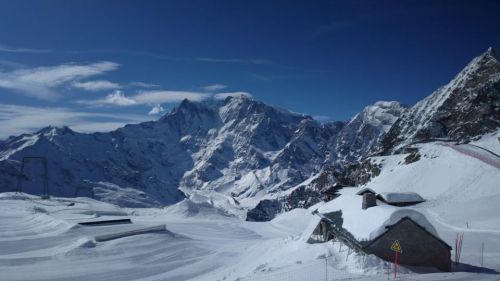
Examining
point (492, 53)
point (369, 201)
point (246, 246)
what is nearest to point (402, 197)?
point (246, 246)

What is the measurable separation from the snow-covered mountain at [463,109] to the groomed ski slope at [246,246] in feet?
98.8

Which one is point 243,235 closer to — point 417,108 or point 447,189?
point 447,189

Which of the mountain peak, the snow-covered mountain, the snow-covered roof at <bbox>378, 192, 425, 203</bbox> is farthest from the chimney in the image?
the mountain peak

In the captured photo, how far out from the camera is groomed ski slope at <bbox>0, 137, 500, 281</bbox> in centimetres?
3366

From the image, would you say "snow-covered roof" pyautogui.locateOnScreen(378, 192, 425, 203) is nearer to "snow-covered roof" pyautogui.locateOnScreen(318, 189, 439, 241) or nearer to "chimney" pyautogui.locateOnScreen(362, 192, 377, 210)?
"snow-covered roof" pyautogui.locateOnScreen(318, 189, 439, 241)

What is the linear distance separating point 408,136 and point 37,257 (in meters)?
109

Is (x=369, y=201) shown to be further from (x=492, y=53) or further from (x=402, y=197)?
(x=492, y=53)

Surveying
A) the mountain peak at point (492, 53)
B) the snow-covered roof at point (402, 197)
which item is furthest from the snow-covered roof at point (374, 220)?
the mountain peak at point (492, 53)

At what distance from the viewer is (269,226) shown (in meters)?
92.1

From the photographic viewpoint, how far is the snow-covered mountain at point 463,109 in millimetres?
111394

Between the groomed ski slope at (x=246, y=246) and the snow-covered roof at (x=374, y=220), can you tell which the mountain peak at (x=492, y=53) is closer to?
the groomed ski slope at (x=246, y=246)

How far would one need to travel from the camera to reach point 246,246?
5897 centimetres

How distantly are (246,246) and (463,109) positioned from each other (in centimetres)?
8369

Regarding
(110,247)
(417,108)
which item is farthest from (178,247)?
(417,108)
